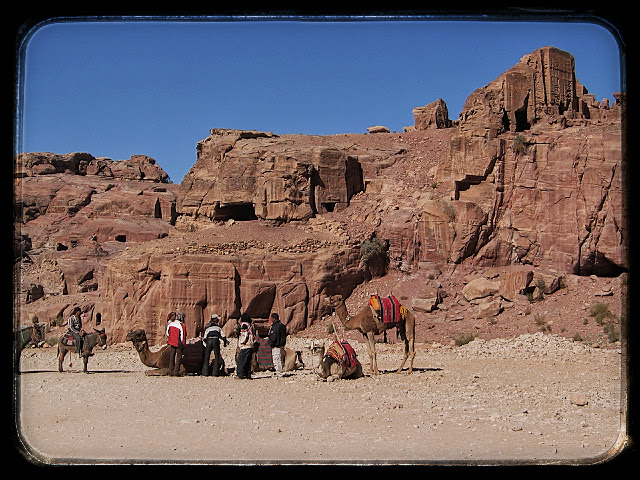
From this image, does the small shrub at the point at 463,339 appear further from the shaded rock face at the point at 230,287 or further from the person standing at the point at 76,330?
the person standing at the point at 76,330

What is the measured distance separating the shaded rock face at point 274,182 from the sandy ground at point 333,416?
18.5 metres

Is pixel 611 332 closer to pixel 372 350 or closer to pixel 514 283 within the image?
pixel 514 283

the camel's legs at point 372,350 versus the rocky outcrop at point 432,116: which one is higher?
the rocky outcrop at point 432,116

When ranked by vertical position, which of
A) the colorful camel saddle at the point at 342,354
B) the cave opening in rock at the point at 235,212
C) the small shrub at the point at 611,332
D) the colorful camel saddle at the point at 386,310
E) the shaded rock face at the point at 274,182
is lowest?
the small shrub at the point at 611,332

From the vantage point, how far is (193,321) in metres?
30.5

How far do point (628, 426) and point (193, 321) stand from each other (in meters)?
24.9

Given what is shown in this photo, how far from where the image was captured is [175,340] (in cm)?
1652

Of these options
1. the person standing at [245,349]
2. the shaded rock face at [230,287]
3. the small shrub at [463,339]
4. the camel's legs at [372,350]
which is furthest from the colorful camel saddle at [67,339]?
the small shrub at [463,339]

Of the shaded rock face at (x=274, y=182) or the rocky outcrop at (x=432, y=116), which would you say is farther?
the rocky outcrop at (x=432, y=116)

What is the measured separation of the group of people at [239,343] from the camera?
16.4 metres

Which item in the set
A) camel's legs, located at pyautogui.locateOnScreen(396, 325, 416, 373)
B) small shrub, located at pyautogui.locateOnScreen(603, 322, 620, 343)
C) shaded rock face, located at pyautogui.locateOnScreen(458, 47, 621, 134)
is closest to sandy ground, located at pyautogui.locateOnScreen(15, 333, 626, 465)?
camel's legs, located at pyautogui.locateOnScreen(396, 325, 416, 373)

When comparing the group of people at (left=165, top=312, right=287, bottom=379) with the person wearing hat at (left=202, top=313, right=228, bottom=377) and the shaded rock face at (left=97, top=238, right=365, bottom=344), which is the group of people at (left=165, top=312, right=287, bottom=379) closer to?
the person wearing hat at (left=202, top=313, right=228, bottom=377)

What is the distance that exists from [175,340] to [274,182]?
69.0 ft

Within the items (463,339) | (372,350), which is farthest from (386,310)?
(463,339)
